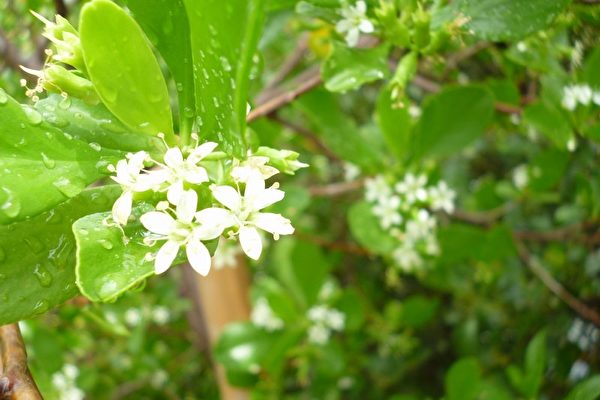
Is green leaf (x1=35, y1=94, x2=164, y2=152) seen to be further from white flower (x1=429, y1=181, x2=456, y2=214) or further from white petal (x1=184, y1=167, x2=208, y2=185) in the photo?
white flower (x1=429, y1=181, x2=456, y2=214)

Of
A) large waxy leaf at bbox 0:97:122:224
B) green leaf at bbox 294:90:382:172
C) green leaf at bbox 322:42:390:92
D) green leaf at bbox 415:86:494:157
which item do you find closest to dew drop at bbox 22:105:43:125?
large waxy leaf at bbox 0:97:122:224

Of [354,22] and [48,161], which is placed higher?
[354,22]

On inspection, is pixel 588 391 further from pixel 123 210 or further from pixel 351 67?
pixel 123 210

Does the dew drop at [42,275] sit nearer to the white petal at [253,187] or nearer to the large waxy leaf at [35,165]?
the large waxy leaf at [35,165]

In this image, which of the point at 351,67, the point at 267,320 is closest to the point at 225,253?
the point at 267,320

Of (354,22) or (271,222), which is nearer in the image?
(271,222)

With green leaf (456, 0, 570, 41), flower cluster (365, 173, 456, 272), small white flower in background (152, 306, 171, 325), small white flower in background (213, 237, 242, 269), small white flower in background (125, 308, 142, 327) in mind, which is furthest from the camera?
small white flower in background (152, 306, 171, 325)

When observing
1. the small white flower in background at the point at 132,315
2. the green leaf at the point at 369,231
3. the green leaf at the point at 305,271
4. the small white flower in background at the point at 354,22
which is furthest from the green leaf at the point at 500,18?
the small white flower in background at the point at 132,315
